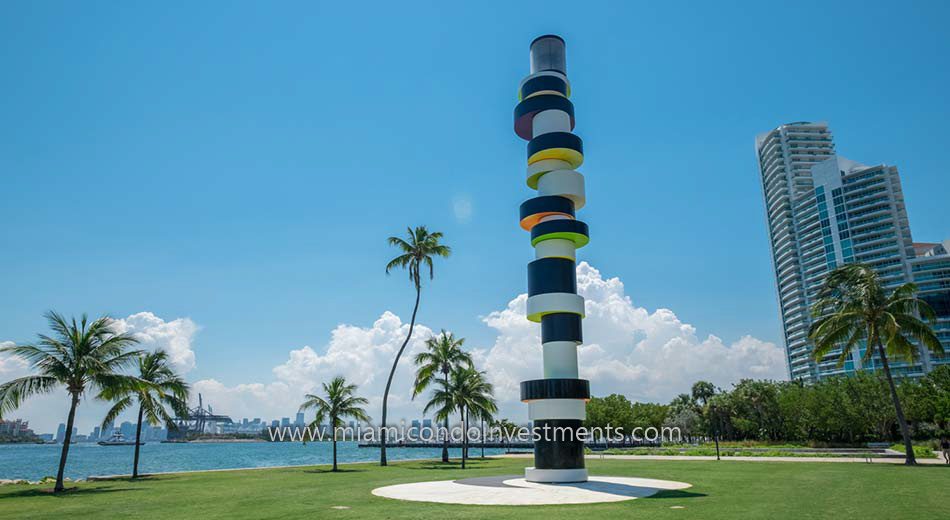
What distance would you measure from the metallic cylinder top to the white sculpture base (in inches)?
922

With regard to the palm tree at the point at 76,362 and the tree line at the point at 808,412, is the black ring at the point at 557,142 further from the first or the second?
the tree line at the point at 808,412

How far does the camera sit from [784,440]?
77438 mm

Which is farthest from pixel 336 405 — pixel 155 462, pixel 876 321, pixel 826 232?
pixel 826 232

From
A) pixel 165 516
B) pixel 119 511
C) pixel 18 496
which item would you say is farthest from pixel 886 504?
pixel 18 496

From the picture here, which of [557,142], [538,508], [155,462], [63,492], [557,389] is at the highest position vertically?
[557,142]

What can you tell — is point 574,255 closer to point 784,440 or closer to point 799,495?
point 799,495

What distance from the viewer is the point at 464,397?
155 ft

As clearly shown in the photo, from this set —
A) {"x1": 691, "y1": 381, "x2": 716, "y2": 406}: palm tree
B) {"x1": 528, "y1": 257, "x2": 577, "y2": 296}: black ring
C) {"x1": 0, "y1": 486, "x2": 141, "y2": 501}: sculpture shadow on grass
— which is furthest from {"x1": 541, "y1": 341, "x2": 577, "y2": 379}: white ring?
{"x1": 691, "y1": 381, "x2": 716, "y2": 406}: palm tree

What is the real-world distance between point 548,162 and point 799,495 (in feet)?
68.3

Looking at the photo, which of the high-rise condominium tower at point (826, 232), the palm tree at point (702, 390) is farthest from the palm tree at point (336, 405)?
the high-rise condominium tower at point (826, 232)

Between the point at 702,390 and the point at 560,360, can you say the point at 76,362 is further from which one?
the point at 702,390

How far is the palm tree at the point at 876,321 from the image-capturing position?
3269 centimetres

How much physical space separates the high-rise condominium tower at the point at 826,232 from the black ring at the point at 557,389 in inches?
4746

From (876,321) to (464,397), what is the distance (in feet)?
97.3
